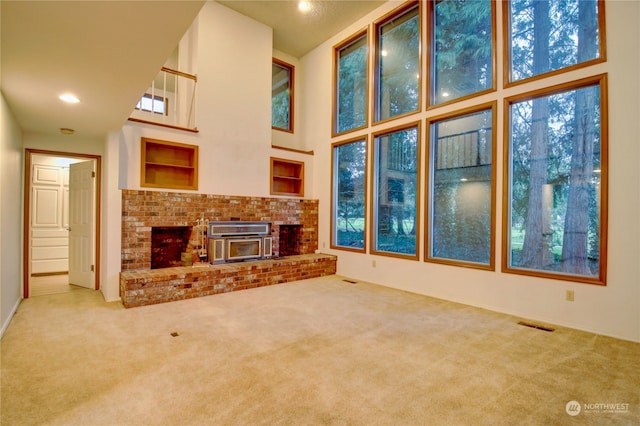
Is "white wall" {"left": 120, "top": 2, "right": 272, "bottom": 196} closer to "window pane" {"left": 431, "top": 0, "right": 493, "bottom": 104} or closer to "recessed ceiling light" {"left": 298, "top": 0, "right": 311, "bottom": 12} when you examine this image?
"recessed ceiling light" {"left": 298, "top": 0, "right": 311, "bottom": 12}

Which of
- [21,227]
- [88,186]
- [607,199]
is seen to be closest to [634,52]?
[607,199]

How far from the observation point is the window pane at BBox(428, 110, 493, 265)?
13.1 feet

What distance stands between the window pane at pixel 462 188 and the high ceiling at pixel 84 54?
12.1 feet

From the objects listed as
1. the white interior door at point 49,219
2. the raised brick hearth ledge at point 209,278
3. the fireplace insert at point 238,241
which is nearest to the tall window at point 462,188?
the raised brick hearth ledge at point 209,278

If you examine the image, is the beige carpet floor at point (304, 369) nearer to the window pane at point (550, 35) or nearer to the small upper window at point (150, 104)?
the window pane at point (550, 35)

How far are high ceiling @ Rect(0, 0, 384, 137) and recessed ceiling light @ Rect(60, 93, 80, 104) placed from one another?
5 centimetres

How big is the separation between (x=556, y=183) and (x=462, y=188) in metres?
1.05

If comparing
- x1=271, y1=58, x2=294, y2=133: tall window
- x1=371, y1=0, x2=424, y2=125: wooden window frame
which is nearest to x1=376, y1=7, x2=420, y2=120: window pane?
x1=371, y1=0, x2=424, y2=125: wooden window frame

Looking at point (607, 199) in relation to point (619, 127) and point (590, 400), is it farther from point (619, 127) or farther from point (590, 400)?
point (590, 400)

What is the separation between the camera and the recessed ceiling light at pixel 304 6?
17.3ft

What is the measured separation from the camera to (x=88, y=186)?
181 inches

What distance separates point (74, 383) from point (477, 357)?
2938mm

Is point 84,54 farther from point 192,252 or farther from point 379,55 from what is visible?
point 379,55

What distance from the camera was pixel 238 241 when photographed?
5.04 metres
